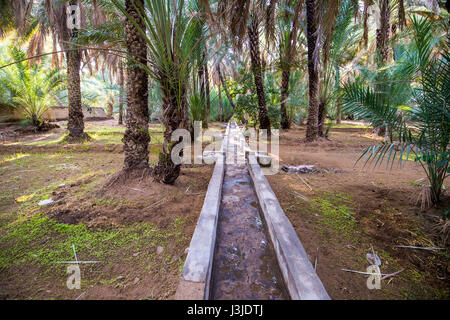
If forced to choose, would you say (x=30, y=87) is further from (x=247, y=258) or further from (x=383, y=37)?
(x=383, y=37)

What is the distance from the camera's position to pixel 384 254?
1.74m

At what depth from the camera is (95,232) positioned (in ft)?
6.72

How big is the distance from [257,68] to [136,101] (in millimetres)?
5896

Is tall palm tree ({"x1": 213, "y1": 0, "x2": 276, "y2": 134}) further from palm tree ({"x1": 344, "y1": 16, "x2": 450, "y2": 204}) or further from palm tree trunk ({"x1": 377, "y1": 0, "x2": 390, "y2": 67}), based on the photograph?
palm tree trunk ({"x1": 377, "y1": 0, "x2": 390, "y2": 67})

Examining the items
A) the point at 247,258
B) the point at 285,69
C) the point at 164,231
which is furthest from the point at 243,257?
the point at 285,69

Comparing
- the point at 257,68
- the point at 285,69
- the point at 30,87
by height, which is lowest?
→ the point at 30,87

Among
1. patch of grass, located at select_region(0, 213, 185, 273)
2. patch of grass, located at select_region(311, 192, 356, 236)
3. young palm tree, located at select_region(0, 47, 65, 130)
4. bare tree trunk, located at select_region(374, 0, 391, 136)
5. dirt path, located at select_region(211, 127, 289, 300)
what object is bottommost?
dirt path, located at select_region(211, 127, 289, 300)

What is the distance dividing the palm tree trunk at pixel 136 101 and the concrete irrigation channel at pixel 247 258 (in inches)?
55.3

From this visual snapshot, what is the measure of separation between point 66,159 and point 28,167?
765 mm

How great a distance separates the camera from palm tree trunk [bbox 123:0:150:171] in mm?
2969

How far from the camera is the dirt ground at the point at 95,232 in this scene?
1.45 m

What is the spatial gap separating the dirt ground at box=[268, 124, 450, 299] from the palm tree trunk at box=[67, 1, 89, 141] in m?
6.98

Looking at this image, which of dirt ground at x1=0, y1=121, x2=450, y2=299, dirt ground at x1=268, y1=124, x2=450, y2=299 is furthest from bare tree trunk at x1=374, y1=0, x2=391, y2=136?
dirt ground at x1=0, y1=121, x2=450, y2=299

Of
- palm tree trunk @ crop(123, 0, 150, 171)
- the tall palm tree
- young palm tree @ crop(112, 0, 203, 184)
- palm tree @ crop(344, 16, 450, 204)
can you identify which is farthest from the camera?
the tall palm tree
